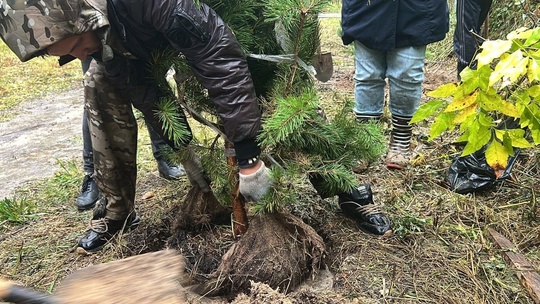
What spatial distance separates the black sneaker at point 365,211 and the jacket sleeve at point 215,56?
0.73 metres

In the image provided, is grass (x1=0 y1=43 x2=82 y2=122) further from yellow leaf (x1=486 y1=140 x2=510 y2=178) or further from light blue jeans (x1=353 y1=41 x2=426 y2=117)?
yellow leaf (x1=486 y1=140 x2=510 y2=178)

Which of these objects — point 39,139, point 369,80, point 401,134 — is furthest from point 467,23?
point 39,139

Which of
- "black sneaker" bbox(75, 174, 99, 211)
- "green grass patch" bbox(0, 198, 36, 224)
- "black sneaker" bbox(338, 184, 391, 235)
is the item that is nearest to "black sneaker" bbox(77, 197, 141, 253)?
"black sneaker" bbox(75, 174, 99, 211)

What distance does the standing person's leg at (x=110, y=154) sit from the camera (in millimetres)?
2186

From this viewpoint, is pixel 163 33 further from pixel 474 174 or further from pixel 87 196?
pixel 474 174

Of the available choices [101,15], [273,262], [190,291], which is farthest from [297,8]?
[190,291]

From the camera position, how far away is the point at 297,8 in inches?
69.2

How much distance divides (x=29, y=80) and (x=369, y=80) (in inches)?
206

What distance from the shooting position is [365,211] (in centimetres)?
230

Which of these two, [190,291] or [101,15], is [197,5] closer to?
[101,15]

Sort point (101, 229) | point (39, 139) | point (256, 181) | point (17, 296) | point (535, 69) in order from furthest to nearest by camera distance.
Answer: point (39, 139) < point (101, 229) < point (256, 181) < point (535, 69) < point (17, 296)

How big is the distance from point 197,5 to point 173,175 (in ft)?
5.55

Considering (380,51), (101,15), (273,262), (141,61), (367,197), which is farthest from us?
(380,51)

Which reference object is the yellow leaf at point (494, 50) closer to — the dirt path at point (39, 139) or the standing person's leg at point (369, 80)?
the standing person's leg at point (369, 80)
